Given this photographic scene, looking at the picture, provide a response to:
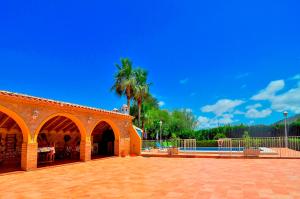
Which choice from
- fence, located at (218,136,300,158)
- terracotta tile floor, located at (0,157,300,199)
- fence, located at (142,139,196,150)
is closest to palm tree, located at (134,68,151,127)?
fence, located at (142,139,196,150)

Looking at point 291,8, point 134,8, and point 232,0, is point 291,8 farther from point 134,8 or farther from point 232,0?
point 134,8

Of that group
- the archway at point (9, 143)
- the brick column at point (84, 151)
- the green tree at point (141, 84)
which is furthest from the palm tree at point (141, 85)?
the archway at point (9, 143)

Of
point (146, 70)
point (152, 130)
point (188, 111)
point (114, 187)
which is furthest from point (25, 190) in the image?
point (188, 111)

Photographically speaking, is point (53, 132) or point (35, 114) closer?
point (35, 114)

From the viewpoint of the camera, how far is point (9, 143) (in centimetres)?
1376

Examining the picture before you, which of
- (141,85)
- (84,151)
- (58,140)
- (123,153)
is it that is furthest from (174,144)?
(58,140)

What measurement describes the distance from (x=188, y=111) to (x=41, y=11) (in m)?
44.6

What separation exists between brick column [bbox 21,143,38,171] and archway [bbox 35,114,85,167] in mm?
2326

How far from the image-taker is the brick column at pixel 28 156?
11.2 m

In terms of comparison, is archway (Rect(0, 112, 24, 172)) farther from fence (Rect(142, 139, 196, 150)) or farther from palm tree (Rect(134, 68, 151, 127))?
palm tree (Rect(134, 68, 151, 127))

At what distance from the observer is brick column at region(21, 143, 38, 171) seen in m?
11.2

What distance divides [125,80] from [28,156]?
58.1 feet

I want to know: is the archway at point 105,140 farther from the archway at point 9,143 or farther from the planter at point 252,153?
the planter at point 252,153

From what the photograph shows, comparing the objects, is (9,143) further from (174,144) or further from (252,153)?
(252,153)
